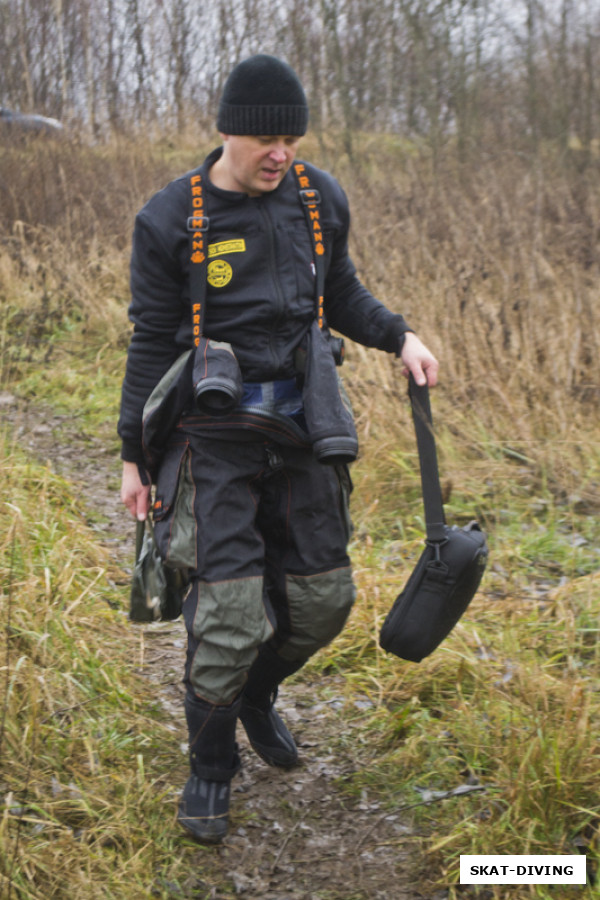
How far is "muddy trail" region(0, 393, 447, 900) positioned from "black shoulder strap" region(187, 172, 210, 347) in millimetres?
1469

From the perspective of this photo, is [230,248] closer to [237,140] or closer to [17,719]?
[237,140]

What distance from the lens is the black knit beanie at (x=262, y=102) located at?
2.23 m

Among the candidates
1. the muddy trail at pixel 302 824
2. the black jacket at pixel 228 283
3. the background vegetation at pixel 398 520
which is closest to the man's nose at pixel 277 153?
the black jacket at pixel 228 283

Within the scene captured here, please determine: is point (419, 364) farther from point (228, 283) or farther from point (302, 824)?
point (302, 824)

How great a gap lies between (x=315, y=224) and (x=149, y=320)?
533mm

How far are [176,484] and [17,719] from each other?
3.16 feet

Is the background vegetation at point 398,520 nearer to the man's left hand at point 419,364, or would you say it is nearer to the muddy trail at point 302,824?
the muddy trail at point 302,824

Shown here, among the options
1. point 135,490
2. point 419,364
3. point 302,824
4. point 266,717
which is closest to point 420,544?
point 266,717

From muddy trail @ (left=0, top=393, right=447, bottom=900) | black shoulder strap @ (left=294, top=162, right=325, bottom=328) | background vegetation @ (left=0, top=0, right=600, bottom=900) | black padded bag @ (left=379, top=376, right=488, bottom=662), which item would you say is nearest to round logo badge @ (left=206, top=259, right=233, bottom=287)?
black shoulder strap @ (left=294, top=162, right=325, bottom=328)

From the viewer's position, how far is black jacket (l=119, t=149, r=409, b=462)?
2.30 m

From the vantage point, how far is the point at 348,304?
8.82 feet

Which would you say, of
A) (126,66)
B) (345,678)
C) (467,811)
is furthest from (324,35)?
(467,811)

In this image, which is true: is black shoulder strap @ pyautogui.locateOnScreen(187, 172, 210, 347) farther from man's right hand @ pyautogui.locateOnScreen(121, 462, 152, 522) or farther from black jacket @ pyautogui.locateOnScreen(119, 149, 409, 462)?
man's right hand @ pyautogui.locateOnScreen(121, 462, 152, 522)

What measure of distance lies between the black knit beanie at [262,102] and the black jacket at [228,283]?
0.57ft
